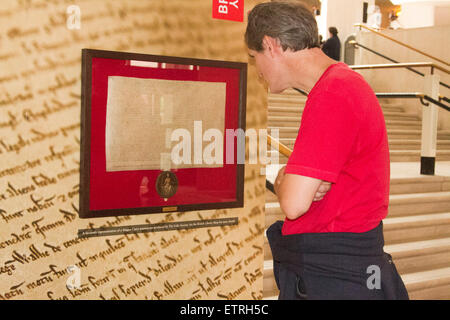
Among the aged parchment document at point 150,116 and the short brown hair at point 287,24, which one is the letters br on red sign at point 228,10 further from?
the short brown hair at point 287,24

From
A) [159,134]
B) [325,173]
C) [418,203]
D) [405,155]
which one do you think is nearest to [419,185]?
[418,203]

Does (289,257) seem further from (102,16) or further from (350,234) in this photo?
(102,16)

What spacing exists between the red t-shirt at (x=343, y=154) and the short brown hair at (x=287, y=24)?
0.10 meters

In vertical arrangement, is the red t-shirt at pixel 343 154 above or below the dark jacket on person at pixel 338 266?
above

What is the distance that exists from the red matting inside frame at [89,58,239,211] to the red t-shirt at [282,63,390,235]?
0.48m

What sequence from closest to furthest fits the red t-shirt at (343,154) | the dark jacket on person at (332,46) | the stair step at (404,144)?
1. the red t-shirt at (343,154)
2. the stair step at (404,144)
3. the dark jacket on person at (332,46)

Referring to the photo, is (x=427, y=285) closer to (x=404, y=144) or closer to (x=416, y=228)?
(x=416, y=228)

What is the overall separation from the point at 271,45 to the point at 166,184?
0.60m

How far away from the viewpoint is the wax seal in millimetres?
1743

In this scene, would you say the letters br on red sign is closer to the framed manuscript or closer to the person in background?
the framed manuscript

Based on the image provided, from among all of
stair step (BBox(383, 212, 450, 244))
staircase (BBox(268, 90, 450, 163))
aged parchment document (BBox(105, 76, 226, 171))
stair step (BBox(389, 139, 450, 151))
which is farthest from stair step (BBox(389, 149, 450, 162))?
aged parchment document (BBox(105, 76, 226, 171))

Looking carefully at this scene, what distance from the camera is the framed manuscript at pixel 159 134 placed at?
63.9 inches

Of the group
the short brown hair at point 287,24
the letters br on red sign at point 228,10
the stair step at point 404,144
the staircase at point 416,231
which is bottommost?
the staircase at point 416,231

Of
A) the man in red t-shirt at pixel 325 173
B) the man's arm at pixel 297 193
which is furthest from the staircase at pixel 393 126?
the man's arm at pixel 297 193
